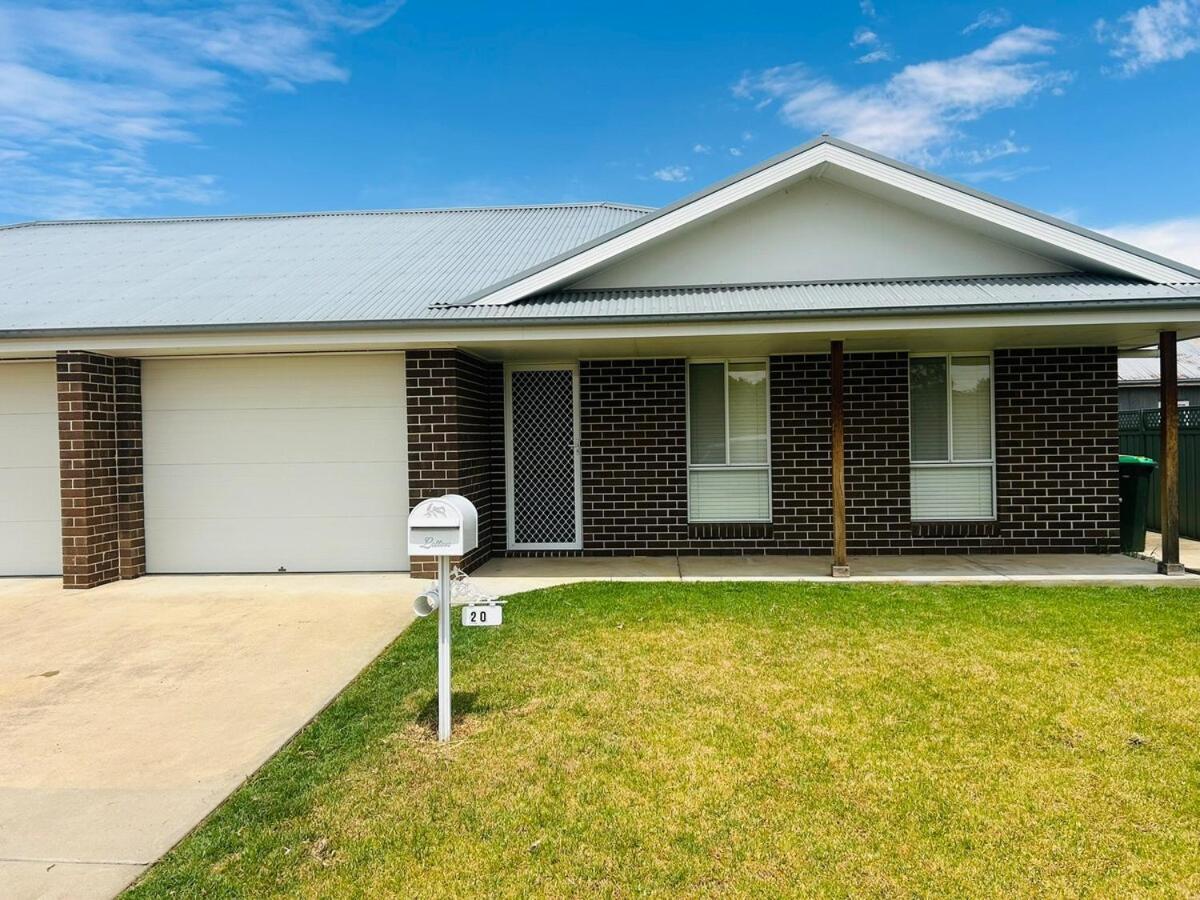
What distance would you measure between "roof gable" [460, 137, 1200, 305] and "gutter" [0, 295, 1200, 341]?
0.66 m

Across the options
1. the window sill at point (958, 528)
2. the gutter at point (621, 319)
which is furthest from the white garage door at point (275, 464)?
the window sill at point (958, 528)

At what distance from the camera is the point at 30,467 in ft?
29.1

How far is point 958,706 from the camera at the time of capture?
4.45 meters

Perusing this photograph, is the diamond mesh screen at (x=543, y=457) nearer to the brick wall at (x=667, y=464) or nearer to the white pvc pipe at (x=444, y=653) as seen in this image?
the brick wall at (x=667, y=464)

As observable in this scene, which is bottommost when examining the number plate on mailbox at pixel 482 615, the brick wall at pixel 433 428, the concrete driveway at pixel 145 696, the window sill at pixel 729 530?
the concrete driveway at pixel 145 696

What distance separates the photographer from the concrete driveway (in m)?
3.21

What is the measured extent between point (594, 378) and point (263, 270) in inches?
200

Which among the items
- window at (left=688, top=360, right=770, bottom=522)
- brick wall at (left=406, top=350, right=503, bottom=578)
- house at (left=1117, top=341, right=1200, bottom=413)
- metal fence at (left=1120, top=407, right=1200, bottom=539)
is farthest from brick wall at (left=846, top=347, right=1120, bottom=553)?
house at (left=1117, top=341, right=1200, bottom=413)

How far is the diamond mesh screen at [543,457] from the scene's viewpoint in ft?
32.5

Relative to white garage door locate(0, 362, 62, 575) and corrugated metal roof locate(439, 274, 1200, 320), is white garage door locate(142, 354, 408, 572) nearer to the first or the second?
white garage door locate(0, 362, 62, 575)

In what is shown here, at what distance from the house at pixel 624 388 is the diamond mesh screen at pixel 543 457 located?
0.04 meters

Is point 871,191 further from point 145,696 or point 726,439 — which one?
point 145,696

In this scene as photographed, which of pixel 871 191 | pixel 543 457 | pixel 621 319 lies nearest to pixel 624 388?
pixel 543 457

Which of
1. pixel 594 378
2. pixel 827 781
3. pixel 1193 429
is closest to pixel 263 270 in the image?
pixel 594 378
